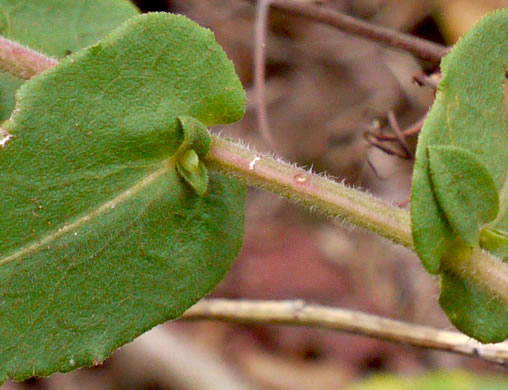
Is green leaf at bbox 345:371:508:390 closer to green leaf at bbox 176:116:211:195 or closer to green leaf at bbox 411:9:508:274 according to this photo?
green leaf at bbox 411:9:508:274

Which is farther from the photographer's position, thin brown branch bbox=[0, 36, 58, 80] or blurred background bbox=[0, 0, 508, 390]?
blurred background bbox=[0, 0, 508, 390]

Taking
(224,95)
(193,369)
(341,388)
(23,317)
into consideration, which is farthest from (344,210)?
(341,388)

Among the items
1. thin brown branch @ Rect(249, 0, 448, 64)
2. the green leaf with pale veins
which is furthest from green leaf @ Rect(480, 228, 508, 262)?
thin brown branch @ Rect(249, 0, 448, 64)

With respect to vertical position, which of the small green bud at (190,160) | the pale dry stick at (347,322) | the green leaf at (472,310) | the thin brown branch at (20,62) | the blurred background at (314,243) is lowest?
the blurred background at (314,243)

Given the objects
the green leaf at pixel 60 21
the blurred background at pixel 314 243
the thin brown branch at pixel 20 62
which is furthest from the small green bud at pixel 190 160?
the blurred background at pixel 314 243

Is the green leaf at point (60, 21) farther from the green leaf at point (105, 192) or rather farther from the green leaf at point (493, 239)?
the green leaf at point (493, 239)

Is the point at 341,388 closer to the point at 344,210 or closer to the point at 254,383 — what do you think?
the point at 254,383
